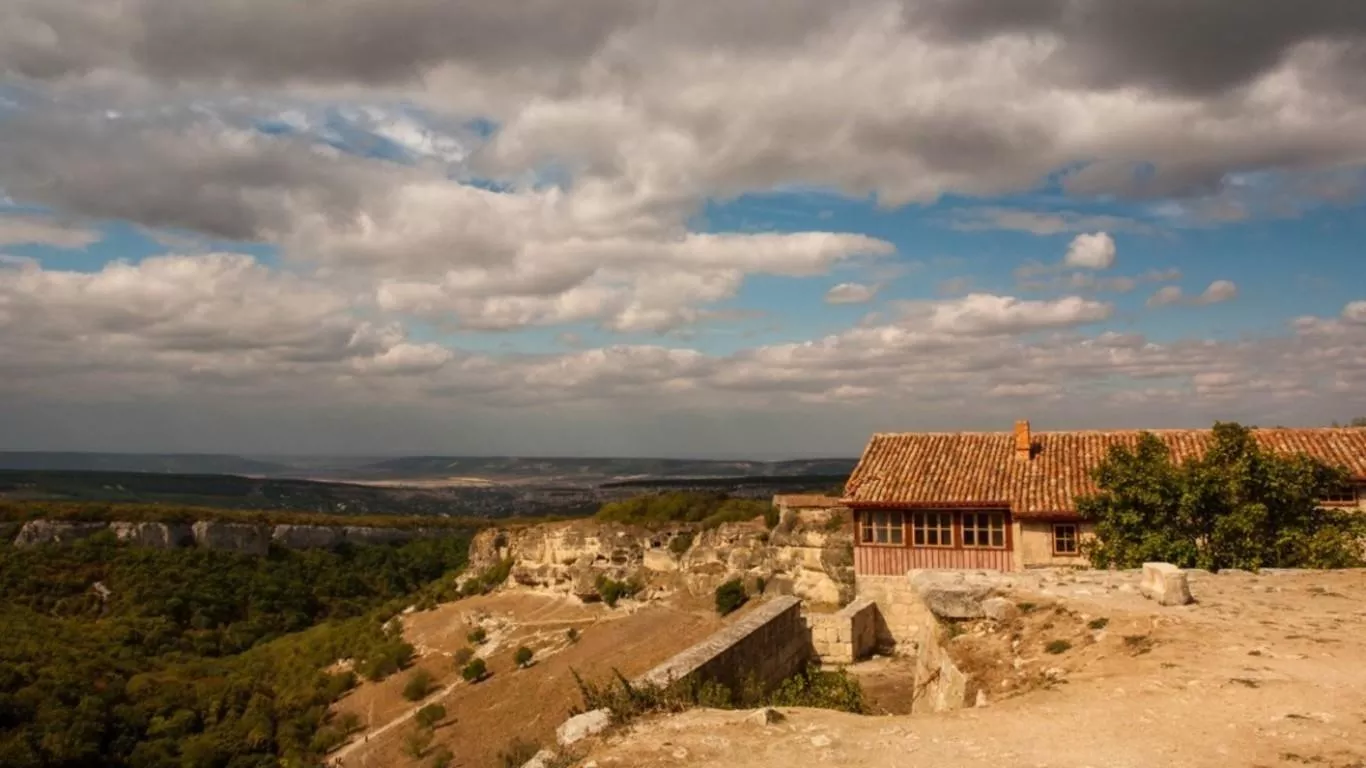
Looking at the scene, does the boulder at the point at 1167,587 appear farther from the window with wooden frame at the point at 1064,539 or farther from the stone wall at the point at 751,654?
the window with wooden frame at the point at 1064,539

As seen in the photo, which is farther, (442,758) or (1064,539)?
(1064,539)

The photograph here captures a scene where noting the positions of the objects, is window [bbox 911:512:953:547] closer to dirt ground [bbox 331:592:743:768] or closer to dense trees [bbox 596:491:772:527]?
dirt ground [bbox 331:592:743:768]

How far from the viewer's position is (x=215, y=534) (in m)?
61.9

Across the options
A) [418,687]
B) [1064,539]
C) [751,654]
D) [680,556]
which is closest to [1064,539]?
[1064,539]

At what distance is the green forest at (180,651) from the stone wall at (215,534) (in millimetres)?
1864

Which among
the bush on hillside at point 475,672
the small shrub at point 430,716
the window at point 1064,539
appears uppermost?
the window at point 1064,539

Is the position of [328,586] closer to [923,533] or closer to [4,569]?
[4,569]

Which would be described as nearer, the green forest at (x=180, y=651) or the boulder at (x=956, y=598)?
the boulder at (x=956, y=598)

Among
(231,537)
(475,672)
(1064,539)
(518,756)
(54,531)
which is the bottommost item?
(475,672)

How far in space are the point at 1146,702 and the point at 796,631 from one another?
24.5 ft

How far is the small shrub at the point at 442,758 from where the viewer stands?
21.3m

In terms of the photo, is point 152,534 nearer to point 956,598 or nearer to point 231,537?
point 231,537

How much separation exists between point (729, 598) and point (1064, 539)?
10103mm

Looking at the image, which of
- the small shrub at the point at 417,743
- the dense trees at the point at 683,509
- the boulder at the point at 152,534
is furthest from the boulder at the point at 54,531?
the small shrub at the point at 417,743
